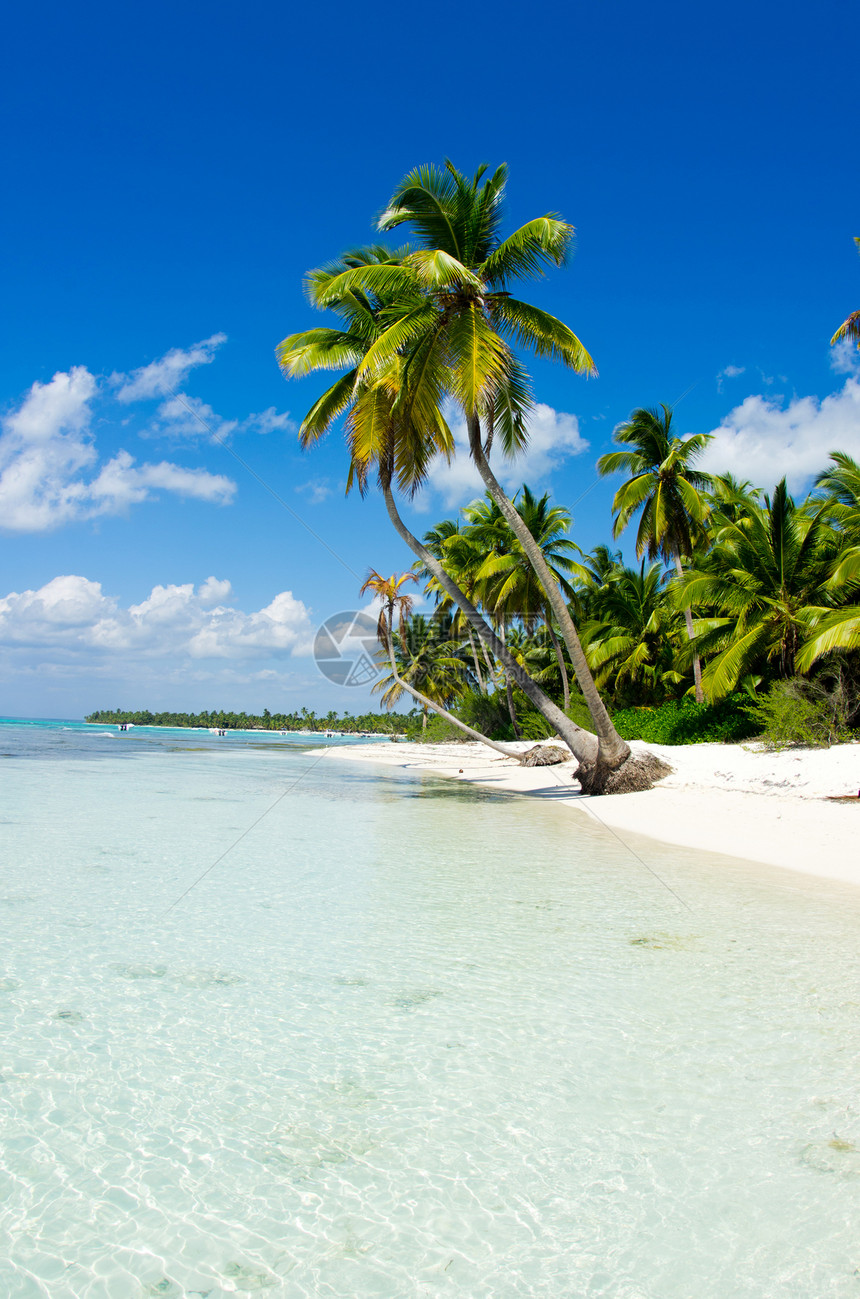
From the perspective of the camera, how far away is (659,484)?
23.6 meters

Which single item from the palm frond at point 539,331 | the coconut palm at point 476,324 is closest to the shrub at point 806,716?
the coconut palm at point 476,324

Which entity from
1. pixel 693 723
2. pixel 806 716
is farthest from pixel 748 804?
pixel 693 723

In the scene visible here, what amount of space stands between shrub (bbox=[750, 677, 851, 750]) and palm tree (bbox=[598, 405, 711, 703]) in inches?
262

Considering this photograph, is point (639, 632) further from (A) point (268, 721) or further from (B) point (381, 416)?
(A) point (268, 721)

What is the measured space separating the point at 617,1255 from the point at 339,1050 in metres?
1.61

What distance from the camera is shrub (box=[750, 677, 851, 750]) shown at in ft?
48.6

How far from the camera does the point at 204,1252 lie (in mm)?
2092

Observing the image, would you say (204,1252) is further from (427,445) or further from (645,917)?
(427,445)

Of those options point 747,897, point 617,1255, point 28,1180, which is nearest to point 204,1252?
point 28,1180

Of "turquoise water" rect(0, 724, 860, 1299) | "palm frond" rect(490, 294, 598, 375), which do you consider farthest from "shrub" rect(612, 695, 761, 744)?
"turquoise water" rect(0, 724, 860, 1299)

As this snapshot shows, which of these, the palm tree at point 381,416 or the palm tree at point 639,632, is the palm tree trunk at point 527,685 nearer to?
the palm tree at point 381,416

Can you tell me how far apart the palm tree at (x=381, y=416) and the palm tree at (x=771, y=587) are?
4.96 metres

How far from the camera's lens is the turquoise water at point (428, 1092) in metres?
2.09

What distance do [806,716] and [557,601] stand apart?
5.75m
